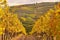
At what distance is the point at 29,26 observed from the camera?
1822 millimetres

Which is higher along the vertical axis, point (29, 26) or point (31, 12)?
point (31, 12)

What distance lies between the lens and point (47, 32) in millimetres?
1793

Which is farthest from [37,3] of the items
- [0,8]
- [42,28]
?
[0,8]

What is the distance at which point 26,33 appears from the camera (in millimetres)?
1829

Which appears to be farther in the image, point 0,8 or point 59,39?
point 0,8

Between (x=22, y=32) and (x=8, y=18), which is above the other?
(x=8, y=18)

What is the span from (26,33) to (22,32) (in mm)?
47

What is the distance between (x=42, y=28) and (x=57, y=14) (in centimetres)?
21

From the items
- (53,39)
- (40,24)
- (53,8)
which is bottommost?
(53,39)

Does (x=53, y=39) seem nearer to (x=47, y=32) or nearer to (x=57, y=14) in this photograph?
(x=47, y=32)

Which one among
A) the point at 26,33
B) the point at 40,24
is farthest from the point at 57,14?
the point at 26,33

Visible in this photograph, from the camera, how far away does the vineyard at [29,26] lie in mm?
1787

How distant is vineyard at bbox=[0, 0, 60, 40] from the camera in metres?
1.79

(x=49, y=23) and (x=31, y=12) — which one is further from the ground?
(x=31, y=12)
